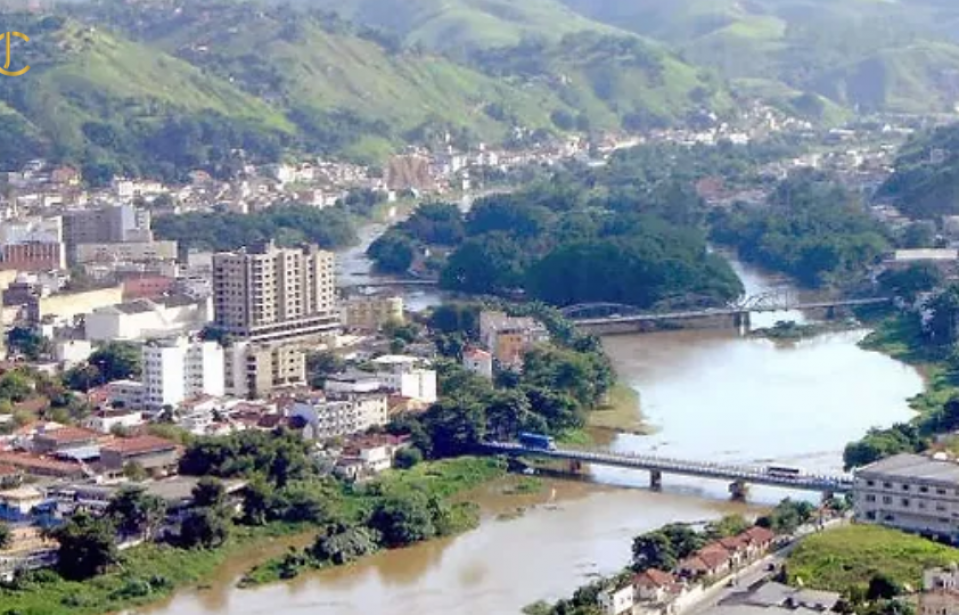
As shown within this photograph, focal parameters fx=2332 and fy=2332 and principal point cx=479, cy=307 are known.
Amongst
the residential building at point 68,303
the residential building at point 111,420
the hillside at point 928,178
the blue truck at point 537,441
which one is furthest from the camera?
the hillside at point 928,178

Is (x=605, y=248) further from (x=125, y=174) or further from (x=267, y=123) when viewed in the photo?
(x=267, y=123)

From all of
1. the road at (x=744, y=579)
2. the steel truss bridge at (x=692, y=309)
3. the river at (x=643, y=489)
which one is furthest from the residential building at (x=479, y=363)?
the road at (x=744, y=579)

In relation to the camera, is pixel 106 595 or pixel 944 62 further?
pixel 944 62

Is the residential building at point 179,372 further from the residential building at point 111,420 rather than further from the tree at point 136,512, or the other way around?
the tree at point 136,512

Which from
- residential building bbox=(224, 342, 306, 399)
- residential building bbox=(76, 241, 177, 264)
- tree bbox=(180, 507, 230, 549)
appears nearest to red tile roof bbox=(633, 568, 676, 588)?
tree bbox=(180, 507, 230, 549)

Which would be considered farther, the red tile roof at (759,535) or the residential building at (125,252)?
the residential building at (125,252)

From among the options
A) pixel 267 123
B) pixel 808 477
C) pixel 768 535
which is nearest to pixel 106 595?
pixel 768 535

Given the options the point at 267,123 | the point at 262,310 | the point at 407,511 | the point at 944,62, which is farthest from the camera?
the point at 944,62
